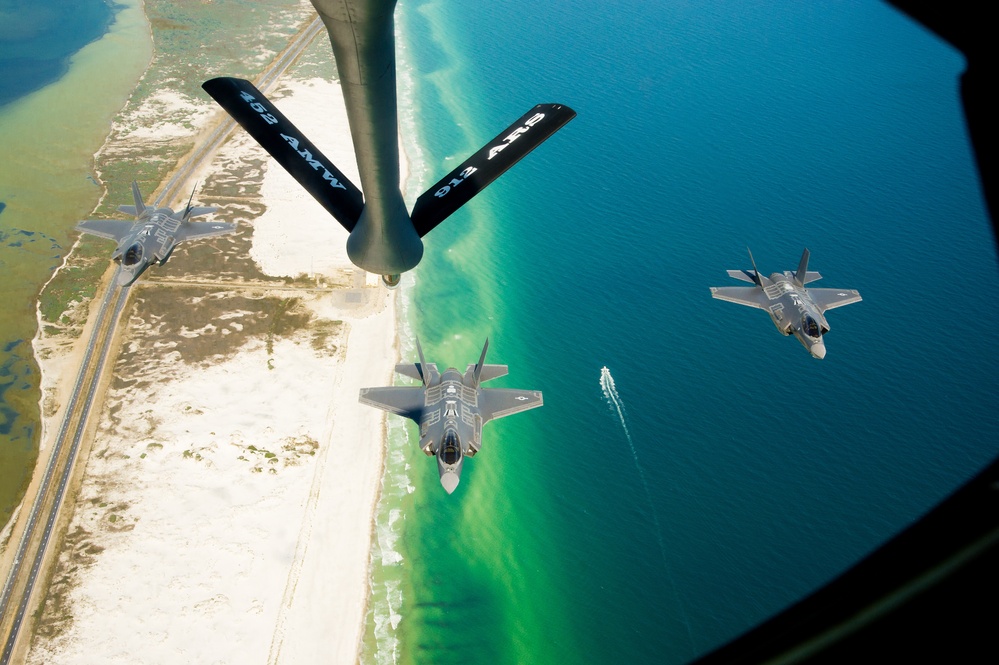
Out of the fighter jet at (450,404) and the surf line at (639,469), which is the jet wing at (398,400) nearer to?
the fighter jet at (450,404)

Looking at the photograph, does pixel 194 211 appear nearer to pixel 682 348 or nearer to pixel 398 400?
pixel 398 400

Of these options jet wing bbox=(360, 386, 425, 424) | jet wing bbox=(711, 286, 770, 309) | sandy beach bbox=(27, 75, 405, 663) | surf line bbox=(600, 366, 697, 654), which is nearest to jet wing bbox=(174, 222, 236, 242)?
sandy beach bbox=(27, 75, 405, 663)

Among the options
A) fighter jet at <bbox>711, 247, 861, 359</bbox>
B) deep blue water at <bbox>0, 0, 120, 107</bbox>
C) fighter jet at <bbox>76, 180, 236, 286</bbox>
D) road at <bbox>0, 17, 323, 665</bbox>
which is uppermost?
deep blue water at <bbox>0, 0, 120, 107</bbox>

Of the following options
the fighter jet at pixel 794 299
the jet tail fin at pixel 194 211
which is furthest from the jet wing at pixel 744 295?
the jet tail fin at pixel 194 211

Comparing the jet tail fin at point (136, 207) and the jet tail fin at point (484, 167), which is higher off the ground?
the jet tail fin at point (136, 207)

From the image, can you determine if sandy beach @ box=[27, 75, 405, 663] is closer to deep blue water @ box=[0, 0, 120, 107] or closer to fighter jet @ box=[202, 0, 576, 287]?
fighter jet @ box=[202, 0, 576, 287]

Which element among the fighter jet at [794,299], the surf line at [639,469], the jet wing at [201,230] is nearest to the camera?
the surf line at [639,469]
